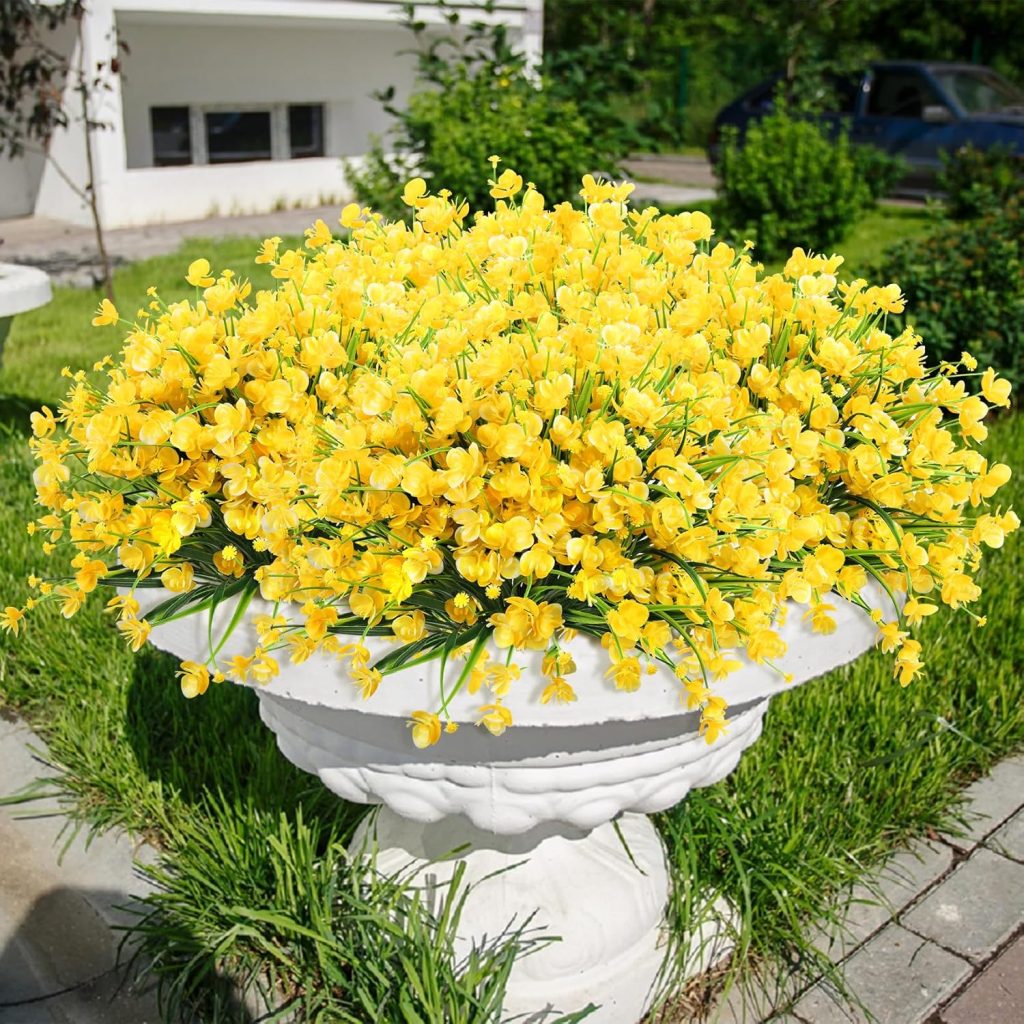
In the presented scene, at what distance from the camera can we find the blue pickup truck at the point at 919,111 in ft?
43.8

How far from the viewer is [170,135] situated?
12.9 meters

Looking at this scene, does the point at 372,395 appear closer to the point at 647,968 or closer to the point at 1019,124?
the point at 647,968

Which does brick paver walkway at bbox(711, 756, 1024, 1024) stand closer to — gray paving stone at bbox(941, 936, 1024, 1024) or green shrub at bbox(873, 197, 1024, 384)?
gray paving stone at bbox(941, 936, 1024, 1024)

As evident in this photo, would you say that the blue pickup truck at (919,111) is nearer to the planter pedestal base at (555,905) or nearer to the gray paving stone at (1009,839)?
the gray paving stone at (1009,839)

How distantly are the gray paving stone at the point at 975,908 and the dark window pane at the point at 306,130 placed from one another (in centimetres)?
1292

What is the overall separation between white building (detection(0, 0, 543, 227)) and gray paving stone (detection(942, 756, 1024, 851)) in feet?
32.9

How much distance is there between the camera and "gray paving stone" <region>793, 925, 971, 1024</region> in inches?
84.2

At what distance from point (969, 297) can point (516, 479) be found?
4.46 m

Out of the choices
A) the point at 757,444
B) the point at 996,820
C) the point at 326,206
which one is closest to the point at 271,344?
the point at 757,444

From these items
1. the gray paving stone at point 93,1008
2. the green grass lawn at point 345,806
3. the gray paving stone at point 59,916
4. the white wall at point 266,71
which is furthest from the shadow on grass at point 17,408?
the white wall at point 266,71

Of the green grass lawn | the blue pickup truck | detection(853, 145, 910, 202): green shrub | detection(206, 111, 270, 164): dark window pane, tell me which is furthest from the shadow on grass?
the blue pickup truck

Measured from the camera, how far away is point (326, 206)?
44.1 ft

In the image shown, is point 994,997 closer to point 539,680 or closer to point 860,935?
point 860,935

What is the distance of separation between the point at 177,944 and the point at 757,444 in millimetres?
1409
